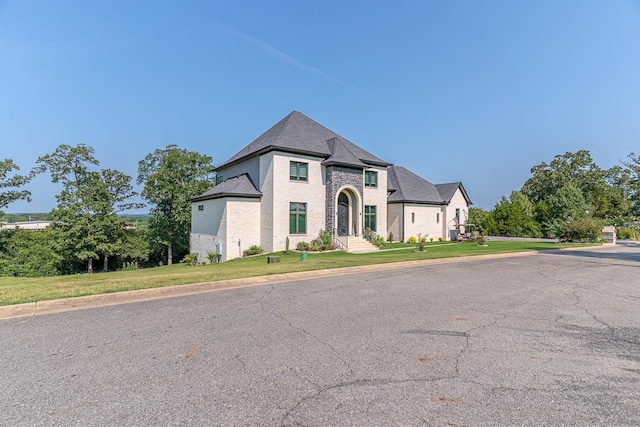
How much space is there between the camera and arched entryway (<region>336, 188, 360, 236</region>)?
2505cm

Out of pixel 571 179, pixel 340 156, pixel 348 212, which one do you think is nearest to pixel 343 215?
pixel 348 212

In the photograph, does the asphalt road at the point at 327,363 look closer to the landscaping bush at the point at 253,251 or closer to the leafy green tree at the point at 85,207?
the landscaping bush at the point at 253,251

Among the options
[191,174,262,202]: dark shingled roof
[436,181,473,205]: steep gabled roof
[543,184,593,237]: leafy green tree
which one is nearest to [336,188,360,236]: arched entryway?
[191,174,262,202]: dark shingled roof

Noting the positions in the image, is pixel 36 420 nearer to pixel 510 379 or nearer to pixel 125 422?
pixel 125 422

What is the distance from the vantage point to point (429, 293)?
27.8ft

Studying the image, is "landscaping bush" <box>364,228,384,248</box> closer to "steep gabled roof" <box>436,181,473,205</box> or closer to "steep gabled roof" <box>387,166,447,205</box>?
"steep gabled roof" <box>387,166,447,205</box>

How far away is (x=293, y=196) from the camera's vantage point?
22.6 m

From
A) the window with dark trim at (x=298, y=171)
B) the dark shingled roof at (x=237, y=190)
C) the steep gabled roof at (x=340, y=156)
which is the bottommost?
the dark shingled roof at (x=237, y=190)

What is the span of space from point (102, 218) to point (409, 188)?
31.2m

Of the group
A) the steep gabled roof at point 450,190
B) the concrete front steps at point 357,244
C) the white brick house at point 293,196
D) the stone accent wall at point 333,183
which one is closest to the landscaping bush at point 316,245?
the white brick house at point 293,196

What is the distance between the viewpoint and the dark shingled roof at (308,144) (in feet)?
75.5

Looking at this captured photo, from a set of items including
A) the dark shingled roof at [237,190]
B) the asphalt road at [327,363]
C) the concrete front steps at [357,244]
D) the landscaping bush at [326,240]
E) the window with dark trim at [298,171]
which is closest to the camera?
the asphalt road at [327,363]

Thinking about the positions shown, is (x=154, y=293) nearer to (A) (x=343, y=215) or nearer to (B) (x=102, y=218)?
(A) (x=343, y=215)

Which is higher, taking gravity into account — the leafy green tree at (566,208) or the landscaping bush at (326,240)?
the leafy green tree at (566,208)
